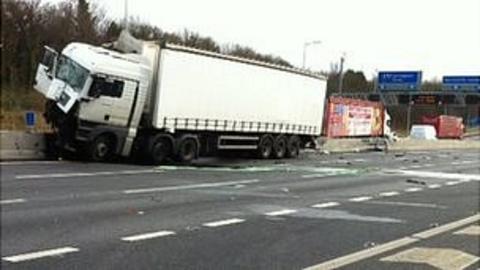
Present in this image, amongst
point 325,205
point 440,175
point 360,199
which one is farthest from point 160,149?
point 325,205

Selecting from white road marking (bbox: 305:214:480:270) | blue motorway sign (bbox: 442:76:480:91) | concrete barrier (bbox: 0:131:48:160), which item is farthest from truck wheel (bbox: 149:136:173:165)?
blue motorway sign (bbox: 442:76:480:91)

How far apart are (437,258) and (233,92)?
21.0 metres

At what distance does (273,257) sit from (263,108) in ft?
74.8

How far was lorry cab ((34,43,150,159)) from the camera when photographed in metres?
24.2

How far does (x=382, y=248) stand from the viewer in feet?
30.3

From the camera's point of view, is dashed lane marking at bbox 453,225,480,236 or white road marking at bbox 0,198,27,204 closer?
dashed lane marking at bbox 453,225,480,236

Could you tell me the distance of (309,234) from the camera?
10328mm

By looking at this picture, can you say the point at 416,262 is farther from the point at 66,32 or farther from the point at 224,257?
the point at 66,32

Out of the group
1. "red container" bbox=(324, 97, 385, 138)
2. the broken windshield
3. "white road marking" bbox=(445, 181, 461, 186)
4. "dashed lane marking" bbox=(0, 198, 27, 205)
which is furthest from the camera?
"red container" bbox=(324, 97, 385, 138)

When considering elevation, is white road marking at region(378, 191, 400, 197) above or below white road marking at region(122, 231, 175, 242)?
above

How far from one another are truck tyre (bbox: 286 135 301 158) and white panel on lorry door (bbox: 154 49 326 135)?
27.2 inches

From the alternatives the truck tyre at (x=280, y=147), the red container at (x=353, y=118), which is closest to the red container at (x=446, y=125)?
the red container at (x=353, y=118)

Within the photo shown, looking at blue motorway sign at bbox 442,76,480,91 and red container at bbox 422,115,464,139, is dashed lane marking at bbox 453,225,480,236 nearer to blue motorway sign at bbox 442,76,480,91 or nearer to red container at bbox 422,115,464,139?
blue motorway sign at bbox 442,76,480,91

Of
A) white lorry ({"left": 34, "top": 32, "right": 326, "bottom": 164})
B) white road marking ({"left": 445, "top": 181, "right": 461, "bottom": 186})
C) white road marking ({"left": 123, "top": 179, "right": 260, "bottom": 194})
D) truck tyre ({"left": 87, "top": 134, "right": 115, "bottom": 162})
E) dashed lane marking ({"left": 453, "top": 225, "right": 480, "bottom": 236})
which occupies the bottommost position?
white road marking ({"left": 123, "top": 179, "right": 260, "bottom": 194})
